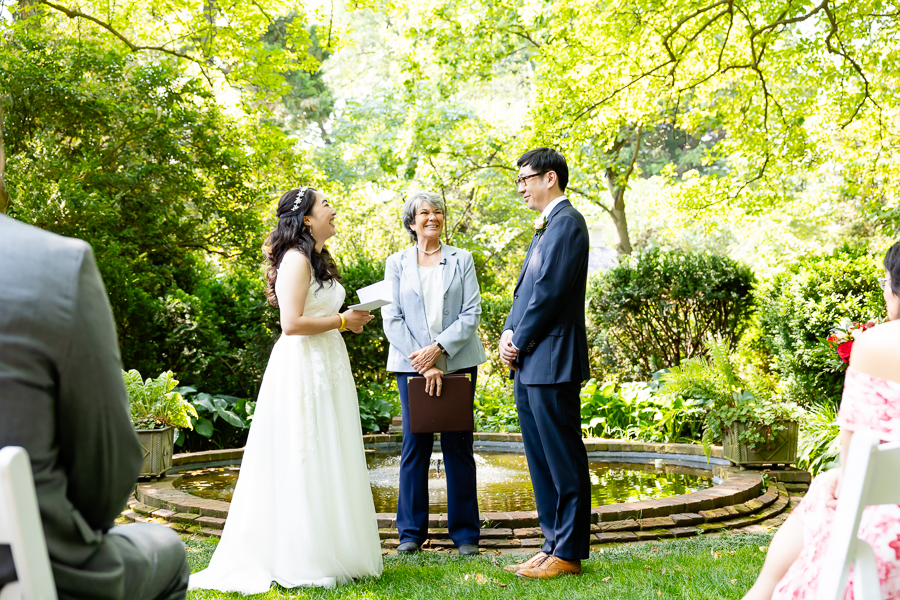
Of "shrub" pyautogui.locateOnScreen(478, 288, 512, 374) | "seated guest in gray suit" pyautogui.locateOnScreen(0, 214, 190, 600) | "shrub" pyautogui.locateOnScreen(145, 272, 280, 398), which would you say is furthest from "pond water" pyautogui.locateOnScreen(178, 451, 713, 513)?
"seated guest in gray suit" pyautogui.locateOnScreen(0, 214, 190, 600)

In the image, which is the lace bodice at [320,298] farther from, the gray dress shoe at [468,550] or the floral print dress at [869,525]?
the floral print dress at [869,525]

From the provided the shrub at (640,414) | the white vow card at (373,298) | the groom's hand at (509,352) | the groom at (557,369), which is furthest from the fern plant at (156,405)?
the shrub at (640,414)

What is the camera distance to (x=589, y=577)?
12.1ft

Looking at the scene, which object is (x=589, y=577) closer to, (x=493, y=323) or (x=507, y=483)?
(x=507, y=483)

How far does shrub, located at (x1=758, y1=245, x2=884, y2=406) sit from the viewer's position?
7.59 m

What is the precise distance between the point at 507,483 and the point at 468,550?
2053 millimetres

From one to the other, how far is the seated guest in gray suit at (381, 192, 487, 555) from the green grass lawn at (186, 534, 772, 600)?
0.27 metres

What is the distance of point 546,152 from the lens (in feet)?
13.5

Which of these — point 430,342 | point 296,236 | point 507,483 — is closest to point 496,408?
point 507,483

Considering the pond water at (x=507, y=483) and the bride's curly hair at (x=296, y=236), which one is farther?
the pond water at (x=507, y=483)

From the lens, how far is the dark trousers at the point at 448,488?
4.45 m

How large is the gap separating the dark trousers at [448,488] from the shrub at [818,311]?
4.49 m

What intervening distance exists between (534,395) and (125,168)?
26.5 ft

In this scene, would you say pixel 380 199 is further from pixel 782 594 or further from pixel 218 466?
pixel 782 594
